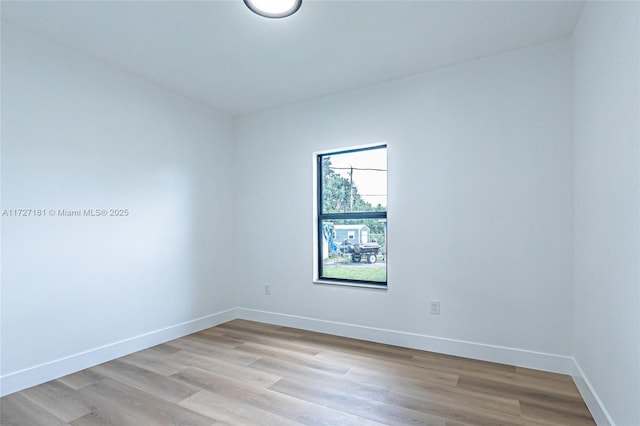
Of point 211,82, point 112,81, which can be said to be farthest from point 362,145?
point 112,81

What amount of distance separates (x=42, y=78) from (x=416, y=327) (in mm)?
3685

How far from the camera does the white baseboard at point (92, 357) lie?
2.33 metres

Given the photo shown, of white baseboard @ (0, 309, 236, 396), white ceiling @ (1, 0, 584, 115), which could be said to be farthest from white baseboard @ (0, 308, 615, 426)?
A: white ceiling @ (1, 0, 584, 115)

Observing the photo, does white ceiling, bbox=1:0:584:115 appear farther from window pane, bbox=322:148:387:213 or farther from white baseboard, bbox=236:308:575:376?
white baseboard, bbox=236:308:575:376

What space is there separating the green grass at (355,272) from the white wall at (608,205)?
161 centimetres

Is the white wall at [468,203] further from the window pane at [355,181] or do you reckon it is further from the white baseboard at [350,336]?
the window pane at [355,181]

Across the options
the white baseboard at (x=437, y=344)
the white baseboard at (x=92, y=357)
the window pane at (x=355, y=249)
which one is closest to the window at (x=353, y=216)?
the window pane at (x=355, y=249)

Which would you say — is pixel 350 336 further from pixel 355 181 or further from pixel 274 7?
pixel 274 7

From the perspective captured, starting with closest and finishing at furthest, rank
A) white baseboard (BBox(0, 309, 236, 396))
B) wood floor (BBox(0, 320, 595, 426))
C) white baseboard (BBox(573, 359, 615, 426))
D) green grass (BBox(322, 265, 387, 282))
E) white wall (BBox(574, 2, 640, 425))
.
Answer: white wall (BBox(574, 2, 640, 425)) → white baseboard (BBox(573, 359, 615, 426)) → wood floor (BBox(0, 320, 595, 426)) → white baseboard (BBox(0, 309, 236, 396)) → green grass (BBox(322, 265, 387, 282))

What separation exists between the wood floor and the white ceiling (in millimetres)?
2553

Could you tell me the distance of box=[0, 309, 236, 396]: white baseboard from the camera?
2326 mm

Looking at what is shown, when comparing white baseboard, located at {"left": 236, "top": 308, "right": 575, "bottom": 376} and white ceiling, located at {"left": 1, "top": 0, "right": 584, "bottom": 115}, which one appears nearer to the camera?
white ceiling, located at {"left": 1, "top": 0, "right": 584, "bottom": 115}

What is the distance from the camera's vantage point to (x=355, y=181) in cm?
362

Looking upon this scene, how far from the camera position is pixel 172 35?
2523mm
